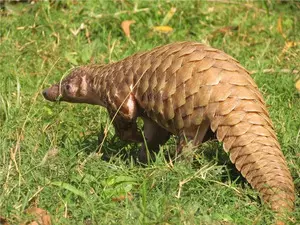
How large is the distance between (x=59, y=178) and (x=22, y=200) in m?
0.35

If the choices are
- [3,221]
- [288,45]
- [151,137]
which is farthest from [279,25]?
[3,221]

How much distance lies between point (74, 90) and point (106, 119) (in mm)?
466

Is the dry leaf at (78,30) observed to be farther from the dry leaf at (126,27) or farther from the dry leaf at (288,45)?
the dry leaf at (288,45)

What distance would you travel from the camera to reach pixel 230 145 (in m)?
4.82

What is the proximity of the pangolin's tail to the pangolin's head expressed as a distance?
1.07 m

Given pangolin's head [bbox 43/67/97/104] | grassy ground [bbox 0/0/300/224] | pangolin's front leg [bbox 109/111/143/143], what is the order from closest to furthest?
1. grassy ground [bbox 0/0/300/224]
2. pangolin's front leg [bbox 109/111/143/143]
3. pangolin's head [bbox 43/67/97/104]

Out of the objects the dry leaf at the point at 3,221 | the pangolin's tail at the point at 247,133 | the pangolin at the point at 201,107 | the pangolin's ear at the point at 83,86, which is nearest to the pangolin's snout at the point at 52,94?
the pangolin's ear at the point at 83,86

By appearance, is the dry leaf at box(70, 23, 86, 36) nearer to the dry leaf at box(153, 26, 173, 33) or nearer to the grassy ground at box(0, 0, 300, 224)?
the grassy ground at box(0, 0, 300, 224)

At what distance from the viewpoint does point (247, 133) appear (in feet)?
15.8

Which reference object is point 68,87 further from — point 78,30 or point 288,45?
point 288,45

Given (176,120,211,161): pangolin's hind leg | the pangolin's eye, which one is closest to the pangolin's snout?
the pangolin's eye

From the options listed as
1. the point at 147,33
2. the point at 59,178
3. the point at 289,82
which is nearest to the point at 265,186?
the point at 59,178

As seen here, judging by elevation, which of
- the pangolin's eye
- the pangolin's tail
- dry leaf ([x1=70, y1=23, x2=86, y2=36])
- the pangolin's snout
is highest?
the pangolin's tail

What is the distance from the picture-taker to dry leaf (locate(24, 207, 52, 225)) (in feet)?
14.8
